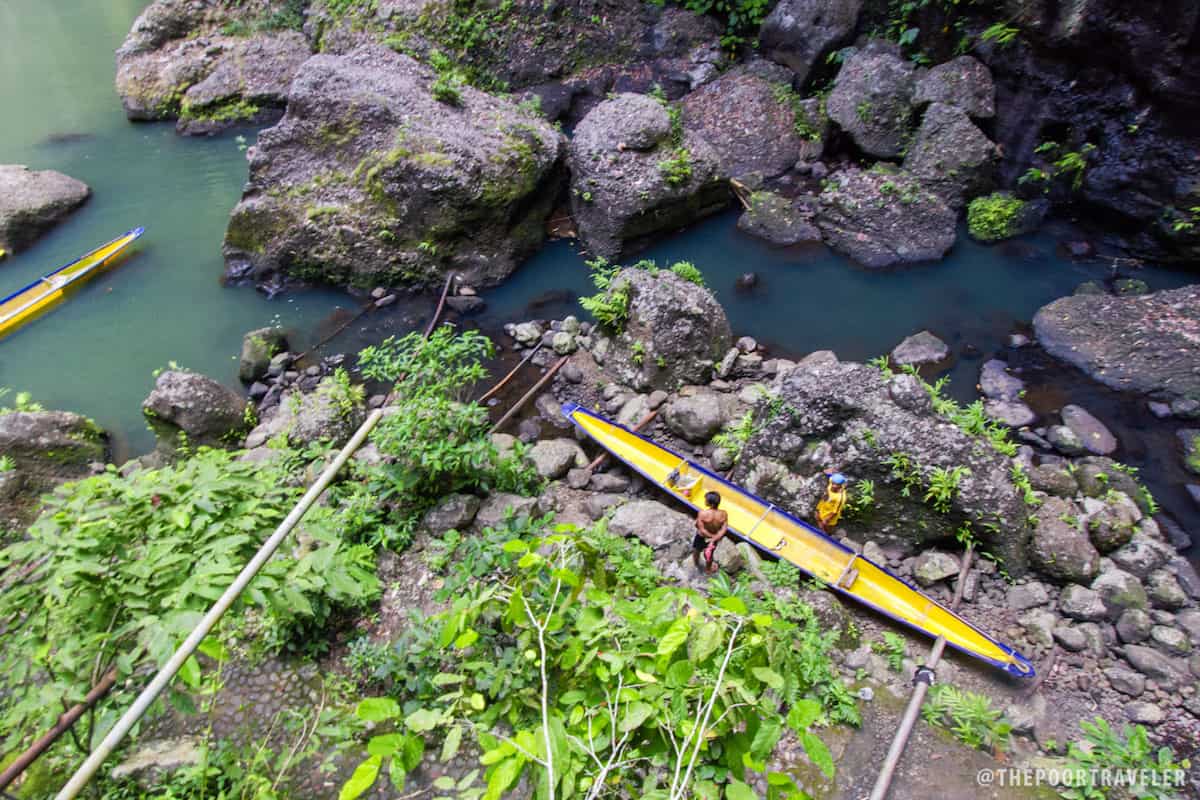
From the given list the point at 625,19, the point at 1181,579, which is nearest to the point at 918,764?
the point at 1181,579

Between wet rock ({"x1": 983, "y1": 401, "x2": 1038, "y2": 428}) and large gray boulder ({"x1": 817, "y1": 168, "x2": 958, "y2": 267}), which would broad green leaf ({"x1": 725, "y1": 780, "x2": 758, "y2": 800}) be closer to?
wet rock ({"x1": 983, "y1": 401, "x2": 1038, "y2": 428})

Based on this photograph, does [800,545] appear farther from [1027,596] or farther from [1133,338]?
[1133,338]

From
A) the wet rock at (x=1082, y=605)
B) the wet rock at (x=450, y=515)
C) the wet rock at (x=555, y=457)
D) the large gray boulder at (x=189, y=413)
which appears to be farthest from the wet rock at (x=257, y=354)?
the wet rock at (x=1082, y=605)

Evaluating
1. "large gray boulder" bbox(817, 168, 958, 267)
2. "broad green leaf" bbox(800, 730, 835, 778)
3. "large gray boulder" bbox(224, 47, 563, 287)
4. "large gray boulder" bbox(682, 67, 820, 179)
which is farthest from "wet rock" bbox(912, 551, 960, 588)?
"large gray boulder" bbox(682, 67, 820, 179)

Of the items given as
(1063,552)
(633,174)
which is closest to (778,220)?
(633,174)

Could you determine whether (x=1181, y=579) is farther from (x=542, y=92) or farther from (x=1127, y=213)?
(x=542, y=92)

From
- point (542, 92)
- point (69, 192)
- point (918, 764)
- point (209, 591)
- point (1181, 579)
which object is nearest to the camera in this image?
point (209, 591)

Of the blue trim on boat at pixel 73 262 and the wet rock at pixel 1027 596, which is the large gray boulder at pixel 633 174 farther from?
the blue trim on boat at pixel 73 262
